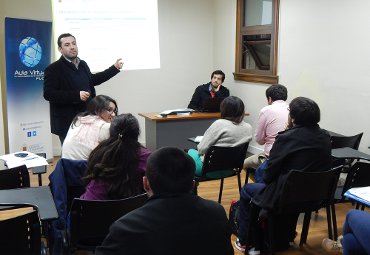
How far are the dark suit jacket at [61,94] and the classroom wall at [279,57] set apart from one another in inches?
46.3

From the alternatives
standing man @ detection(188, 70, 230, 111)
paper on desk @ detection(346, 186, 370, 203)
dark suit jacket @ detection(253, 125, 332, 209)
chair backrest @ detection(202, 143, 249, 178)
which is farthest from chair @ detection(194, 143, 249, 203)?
standing man @ detection(188, 70, 230, 111)

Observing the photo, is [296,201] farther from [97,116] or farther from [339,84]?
[339,84]

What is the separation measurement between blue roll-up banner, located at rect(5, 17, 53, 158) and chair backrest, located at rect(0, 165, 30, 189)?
2662 mm

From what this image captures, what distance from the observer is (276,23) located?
5312mm

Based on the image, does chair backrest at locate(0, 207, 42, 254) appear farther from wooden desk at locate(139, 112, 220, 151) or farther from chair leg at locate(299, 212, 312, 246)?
wooden desk at locate(139, 112, 220, 151)

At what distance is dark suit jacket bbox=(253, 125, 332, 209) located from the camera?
254cm

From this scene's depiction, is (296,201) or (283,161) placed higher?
(283,161)

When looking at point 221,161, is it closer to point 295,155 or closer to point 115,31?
point 295,155

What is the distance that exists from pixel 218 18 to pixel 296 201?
4.60 meters

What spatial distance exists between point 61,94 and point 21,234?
76.3 inches

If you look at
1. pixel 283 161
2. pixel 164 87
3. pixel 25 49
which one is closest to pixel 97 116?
pixel 283 161

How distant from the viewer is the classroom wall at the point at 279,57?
13.8ft

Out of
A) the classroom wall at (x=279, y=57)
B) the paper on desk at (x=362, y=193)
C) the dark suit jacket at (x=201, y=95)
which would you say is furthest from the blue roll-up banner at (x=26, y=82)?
the paper on desk at (x=362, y=193)

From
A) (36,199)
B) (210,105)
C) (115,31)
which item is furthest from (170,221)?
(210,105)
